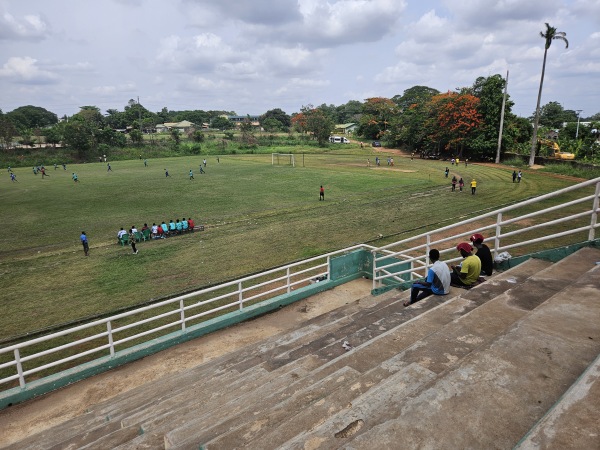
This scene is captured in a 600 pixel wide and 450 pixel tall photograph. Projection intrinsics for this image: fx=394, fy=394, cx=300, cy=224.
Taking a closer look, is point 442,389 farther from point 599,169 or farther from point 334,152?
point 334,152

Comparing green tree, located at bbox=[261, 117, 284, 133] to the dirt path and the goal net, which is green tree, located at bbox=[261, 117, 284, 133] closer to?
the goal net

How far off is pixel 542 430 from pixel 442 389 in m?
0.86

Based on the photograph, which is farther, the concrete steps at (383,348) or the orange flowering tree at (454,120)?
the orange flowering tree at (454,120)

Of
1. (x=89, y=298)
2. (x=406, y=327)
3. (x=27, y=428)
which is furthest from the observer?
(x=89, y=298)

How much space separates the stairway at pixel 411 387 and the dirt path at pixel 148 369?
60 centimetres

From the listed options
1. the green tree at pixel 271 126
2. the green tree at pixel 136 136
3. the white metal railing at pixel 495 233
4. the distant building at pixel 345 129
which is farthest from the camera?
the distant building at pixel 345 129

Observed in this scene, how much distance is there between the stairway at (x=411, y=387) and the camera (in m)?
2.93

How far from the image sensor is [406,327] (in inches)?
211

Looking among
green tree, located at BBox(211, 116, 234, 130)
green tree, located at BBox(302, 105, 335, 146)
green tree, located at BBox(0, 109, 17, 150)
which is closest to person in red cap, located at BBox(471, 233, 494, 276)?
green tree, located at BBox(302, 105, 335, 146)

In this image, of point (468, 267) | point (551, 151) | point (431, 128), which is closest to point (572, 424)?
point (468, 267)

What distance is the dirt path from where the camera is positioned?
237 inches

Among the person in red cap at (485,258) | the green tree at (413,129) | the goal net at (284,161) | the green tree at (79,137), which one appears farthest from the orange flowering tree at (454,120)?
the green tree at (79,137)

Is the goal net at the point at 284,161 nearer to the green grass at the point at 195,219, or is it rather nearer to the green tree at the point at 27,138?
the green grass at the point at 195,219

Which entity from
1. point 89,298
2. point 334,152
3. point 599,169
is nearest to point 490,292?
point 89,298
